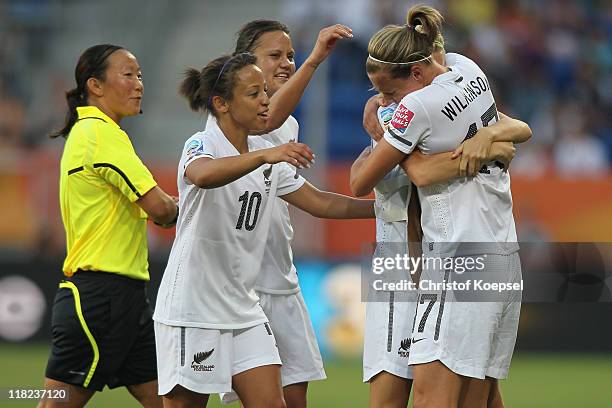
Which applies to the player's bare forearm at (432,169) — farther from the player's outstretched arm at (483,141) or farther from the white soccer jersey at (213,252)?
the white soccer jersey at (213,252)

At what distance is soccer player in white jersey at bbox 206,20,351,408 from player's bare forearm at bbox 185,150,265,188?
915mm

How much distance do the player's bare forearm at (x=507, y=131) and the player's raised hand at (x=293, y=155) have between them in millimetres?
888

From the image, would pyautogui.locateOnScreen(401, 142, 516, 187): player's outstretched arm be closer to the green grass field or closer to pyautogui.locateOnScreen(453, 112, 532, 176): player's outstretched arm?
pyautogui.locateOnScreen(453, 112, 532, 176): player's outstretched arm

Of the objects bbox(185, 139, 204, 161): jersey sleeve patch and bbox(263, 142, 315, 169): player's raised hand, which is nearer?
bbox(263, 142, 315, 169): player's raised hand

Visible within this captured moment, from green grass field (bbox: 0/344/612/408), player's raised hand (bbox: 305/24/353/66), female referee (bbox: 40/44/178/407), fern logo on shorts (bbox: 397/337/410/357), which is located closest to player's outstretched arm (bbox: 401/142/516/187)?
fern logo on shorts (bbox: 397/337/410/357)

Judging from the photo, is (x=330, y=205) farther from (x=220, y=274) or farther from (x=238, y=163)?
(x=238, y=163)

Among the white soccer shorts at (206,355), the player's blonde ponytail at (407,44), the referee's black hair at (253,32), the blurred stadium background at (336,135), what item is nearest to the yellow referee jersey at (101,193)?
the white soccer shorts at (206,355)

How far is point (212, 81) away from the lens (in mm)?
5891

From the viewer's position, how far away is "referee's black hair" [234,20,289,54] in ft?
22.0

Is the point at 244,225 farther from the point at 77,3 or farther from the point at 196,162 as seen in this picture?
the point at 77,3

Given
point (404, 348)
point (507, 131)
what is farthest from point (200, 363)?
point (507, 131)

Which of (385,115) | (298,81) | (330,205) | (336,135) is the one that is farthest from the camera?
(336,135)

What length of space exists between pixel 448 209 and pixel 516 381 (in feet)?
20.1

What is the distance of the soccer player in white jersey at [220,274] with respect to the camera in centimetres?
573
